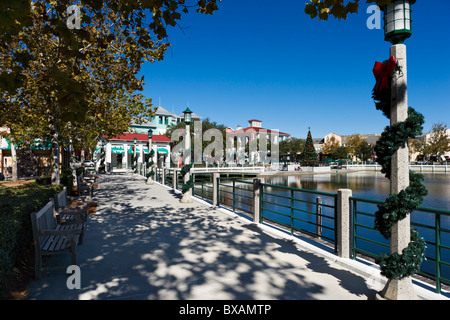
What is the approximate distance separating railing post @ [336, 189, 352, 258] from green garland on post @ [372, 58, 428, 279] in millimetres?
1471

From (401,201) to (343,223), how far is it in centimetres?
183

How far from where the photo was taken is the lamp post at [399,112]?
3.06 meters

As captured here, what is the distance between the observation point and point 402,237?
3.11 metres

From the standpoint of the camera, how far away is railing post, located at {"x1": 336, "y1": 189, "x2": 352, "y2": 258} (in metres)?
4.66

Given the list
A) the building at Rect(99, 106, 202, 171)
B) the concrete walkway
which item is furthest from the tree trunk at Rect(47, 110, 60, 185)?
the building at Rect(99, 106, 202, 171)

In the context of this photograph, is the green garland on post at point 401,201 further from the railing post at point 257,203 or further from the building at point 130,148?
the building at point 130,148

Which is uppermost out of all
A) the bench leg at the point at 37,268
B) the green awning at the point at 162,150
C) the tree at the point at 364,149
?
the tree at the point at 364,149

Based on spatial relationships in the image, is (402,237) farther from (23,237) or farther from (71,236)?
(23,237)

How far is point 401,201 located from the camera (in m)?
3.02

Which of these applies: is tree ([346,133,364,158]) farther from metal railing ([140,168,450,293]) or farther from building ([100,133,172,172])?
metal railing ([140,168,450,293])

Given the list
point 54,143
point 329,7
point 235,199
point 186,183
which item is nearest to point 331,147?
point 235,199

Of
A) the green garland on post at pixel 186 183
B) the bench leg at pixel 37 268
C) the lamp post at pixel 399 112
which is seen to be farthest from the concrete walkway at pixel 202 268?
the green garland on post at pixel 186 183

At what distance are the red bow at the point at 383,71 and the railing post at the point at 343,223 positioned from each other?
82.7 inches
